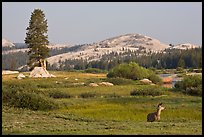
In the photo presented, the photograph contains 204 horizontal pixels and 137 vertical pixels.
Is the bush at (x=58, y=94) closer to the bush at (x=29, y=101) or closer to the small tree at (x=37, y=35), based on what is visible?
the bush at (x=29, y=101)

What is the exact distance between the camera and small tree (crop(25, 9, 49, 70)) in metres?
66.1

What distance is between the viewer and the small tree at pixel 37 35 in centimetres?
6606

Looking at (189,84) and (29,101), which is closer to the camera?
(29,101)

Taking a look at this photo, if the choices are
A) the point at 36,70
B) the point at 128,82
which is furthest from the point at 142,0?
the point at 36,70

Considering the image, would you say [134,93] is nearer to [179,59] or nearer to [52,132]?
[52,132]

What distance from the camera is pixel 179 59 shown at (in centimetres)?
13262

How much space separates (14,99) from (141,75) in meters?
42.3

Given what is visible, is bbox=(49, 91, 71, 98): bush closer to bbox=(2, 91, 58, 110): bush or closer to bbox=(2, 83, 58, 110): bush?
bbox=(2, 83, 58, 110): bush

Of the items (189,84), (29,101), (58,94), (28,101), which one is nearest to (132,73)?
(189,84)

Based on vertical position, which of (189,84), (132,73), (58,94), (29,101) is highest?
(29,101)

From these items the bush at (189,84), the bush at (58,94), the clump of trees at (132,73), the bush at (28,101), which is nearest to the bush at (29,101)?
the bush at (28,101)

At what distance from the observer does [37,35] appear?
66188 mm

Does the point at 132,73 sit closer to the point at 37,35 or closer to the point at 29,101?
the point at 37,35

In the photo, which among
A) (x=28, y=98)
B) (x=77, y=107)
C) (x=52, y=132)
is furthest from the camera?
(x=77, y=107)
